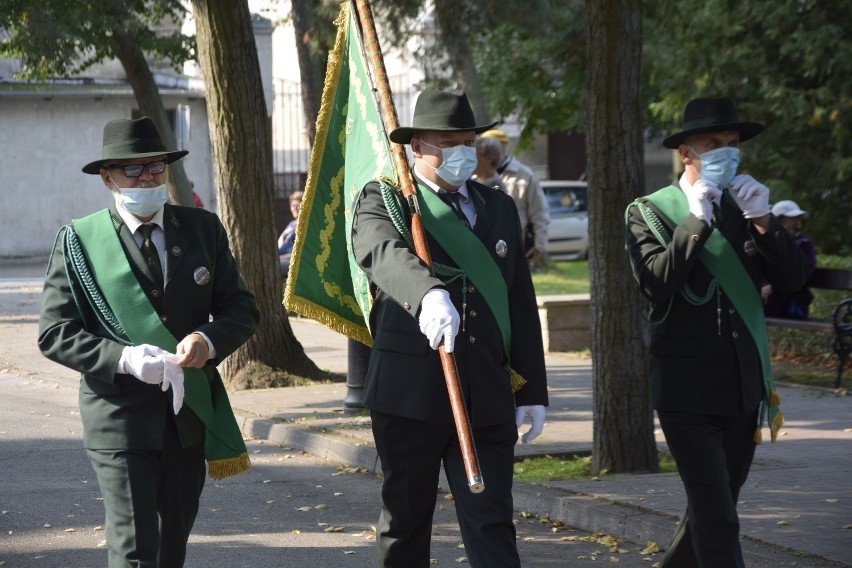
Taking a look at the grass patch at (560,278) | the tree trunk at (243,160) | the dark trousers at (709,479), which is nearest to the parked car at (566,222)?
the grass patch at (560,278)

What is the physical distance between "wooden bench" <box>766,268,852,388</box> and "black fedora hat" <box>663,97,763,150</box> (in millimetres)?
6963

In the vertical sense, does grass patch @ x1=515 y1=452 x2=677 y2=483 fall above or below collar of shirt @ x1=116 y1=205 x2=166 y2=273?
below

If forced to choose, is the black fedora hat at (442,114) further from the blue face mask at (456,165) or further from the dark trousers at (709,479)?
the dark trousers at (709,479)

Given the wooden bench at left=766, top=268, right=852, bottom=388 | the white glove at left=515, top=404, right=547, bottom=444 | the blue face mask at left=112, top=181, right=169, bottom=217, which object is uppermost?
the blue face mask at left=112, top=181, right=169, bottom=217

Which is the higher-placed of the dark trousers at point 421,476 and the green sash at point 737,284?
the green sash at point 737,284

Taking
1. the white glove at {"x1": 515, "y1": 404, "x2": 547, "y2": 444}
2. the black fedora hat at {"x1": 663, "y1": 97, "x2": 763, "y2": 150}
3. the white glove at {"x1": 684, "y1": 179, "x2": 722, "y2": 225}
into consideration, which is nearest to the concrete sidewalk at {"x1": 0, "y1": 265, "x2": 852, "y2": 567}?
the white glove at {"x1": 515, "y1": 404, "x2": 547, "y2": 444}

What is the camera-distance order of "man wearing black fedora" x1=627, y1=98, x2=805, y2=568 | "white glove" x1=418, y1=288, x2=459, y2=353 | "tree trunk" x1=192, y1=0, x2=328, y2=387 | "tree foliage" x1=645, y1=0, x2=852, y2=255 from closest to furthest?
"white glove" x1=418, y1=288, x2=459, y2=353
"man wearing black fedora" x1=627, y1=98, x2=805, y2=568
"tree trunk" x1=192, y1=0, x2=328, y2=387
"tree foliage" x1=645, y1=0, x2=852, y2=255

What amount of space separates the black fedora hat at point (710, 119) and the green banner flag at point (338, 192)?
4.10ft

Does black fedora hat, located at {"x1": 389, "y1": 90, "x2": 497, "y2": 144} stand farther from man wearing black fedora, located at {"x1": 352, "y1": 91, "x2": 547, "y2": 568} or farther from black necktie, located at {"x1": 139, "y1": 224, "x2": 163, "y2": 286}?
black necktie, located at {"x1": 139, "y1": 224, "x2": 163, "y2": 286}

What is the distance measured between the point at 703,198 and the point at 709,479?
3.47 ft

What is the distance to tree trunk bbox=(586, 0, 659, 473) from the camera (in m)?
8.16

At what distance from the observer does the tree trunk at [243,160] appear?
12.1m

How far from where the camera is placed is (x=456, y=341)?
5.10 m

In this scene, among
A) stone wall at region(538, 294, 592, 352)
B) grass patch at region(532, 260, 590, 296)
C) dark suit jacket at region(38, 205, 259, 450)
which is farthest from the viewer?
grass patch at region(532, 260, 590, 296)
